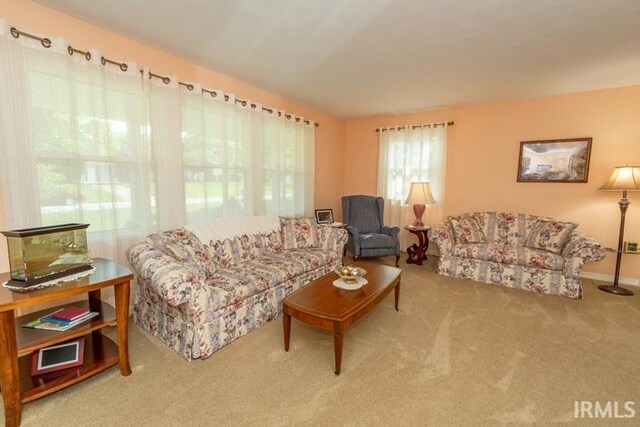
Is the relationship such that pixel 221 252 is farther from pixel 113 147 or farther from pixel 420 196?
pixel 420 196

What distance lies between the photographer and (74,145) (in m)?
2.15

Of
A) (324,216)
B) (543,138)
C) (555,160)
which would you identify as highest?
(543,138)

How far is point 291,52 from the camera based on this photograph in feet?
8.64

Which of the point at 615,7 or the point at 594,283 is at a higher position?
the point at 615,7

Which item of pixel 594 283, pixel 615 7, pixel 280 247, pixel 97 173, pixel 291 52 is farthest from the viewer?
pixel 594 283

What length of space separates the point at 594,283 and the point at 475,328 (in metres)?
2.34

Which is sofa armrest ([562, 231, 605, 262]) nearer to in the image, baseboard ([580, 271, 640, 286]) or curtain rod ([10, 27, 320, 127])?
baseboard ([580, 271, 640, 286])

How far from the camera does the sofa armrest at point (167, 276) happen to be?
1822mm

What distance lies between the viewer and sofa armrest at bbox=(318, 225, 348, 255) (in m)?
3.49

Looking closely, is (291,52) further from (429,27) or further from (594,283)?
(594,283)

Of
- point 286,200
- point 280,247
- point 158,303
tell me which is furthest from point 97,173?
point 286,200

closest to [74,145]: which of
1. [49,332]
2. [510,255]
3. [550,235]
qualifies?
[49,332]

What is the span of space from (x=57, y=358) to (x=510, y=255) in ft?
13.8

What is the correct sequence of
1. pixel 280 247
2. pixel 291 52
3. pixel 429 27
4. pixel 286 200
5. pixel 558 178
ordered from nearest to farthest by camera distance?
1. pixel 429 27
2. pixel 291 52
3. pixel 280 247
4. pixel 558 178
5. pixel 286 200
